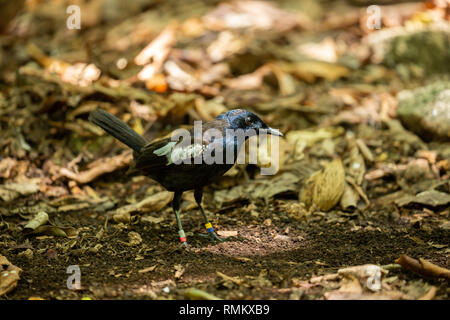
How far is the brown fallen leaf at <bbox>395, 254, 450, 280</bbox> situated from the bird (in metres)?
1.66

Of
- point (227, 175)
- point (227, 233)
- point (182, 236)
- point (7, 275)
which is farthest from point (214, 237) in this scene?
point (7, 275)

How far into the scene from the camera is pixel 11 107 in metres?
5.97

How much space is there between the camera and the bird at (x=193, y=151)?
427cm

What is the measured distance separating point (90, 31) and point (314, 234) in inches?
254

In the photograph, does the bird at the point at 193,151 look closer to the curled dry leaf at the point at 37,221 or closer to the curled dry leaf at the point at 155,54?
the curled dry leaf at the point at 37,221

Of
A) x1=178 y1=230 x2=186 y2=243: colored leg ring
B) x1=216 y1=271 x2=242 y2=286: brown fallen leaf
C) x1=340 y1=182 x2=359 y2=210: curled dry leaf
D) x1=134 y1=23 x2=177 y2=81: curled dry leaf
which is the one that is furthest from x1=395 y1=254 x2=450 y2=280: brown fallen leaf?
x1=134 y1=23 x2=177 y2=81: curled dry leaf

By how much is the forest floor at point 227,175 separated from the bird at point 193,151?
0.53 metres

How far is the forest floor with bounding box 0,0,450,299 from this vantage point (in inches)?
139

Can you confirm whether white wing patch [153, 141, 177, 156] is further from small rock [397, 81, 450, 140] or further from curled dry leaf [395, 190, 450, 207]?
small rock [397, 81, 450, 140]

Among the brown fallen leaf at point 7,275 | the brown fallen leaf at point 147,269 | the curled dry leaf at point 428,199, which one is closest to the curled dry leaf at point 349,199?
the curled dry leaf at point 428,199

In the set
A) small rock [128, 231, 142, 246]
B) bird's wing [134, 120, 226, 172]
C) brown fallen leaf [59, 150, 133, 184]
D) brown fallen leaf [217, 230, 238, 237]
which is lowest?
brown fallen leaf [217, 230, 238, 237]

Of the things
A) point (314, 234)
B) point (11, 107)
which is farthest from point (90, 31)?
point (314, 234)

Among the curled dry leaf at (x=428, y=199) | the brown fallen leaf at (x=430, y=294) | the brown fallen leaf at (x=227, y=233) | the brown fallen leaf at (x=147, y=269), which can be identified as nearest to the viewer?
the brown fallen leaf at (x=430, y=294)

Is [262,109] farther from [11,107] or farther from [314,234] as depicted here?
[11,107]
